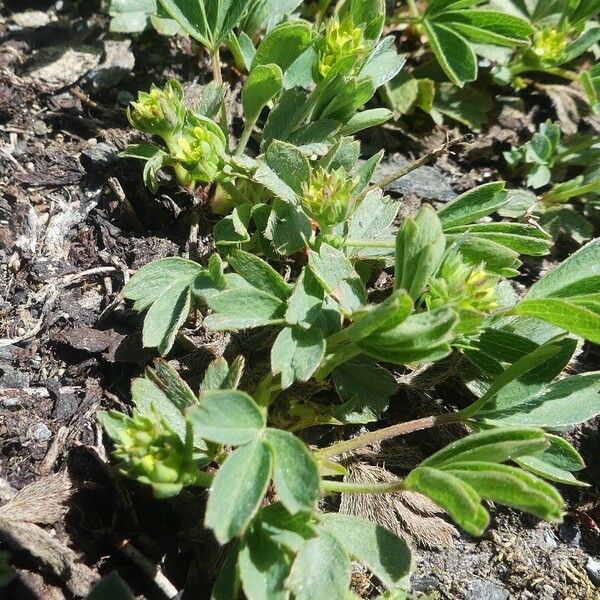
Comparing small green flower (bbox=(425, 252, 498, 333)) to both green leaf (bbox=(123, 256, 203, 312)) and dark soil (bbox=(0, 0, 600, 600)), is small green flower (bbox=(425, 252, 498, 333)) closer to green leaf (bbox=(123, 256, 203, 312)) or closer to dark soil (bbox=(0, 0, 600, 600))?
dark soil (bbox=(0, 0, 600, 600))

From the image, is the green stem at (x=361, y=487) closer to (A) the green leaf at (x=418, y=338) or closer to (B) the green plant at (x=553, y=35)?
(A) the green leaf at (x=418, y=338)

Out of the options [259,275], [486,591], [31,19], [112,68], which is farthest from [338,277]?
[31,19]

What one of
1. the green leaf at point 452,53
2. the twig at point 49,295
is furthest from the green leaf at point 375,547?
the green leaf at point 452,53

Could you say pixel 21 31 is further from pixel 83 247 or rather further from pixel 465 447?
pixel 465 447

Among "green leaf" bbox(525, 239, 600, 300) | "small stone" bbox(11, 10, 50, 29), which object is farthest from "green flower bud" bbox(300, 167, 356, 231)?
"small stone" bbox(11, 10, 50, 29)

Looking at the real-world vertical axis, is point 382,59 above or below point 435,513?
above

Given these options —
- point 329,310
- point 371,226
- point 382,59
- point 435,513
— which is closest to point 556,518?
point 435,513
